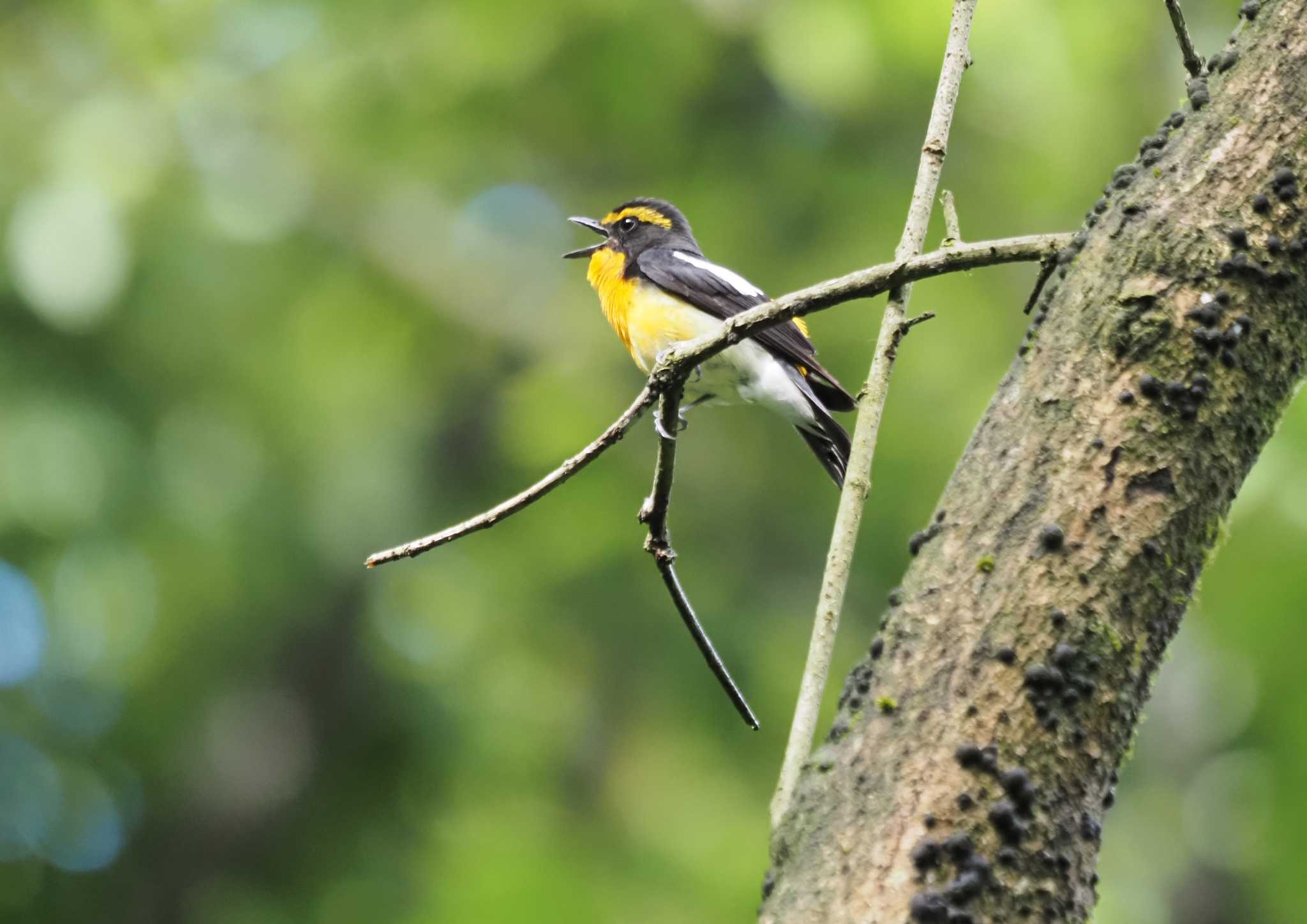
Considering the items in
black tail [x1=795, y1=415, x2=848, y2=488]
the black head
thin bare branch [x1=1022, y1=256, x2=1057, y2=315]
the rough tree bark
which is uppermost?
the black head

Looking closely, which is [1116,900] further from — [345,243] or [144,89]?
[144,89]

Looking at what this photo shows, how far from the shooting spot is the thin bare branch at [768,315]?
6.27 ft

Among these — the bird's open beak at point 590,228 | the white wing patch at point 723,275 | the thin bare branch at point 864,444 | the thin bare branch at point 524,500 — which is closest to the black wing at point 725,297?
the white wing patch at point 723,275

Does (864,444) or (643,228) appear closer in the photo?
(864,444)

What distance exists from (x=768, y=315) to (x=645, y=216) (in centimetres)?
369

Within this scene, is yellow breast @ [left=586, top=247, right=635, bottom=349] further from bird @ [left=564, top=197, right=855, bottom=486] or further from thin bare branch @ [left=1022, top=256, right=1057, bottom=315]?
thin bare branch @ [left=1022, top=256, right=1057, bottom=315]

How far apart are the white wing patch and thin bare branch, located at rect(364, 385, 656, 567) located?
3044 mm

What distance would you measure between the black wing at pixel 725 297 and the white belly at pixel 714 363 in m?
0.04

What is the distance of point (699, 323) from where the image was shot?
486 centimetres

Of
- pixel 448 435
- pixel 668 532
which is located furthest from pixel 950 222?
pixel 448 435

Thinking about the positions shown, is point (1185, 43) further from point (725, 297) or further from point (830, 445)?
point (725, 297)

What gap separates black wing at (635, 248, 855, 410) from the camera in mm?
4531

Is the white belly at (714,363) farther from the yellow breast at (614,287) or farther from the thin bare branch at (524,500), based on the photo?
the thin bare branch at (524,500)

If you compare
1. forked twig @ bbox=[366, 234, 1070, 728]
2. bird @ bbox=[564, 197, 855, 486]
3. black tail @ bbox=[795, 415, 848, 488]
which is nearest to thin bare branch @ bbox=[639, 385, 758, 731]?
forked twig @ bbox=[366, 234, 1070, 728]
